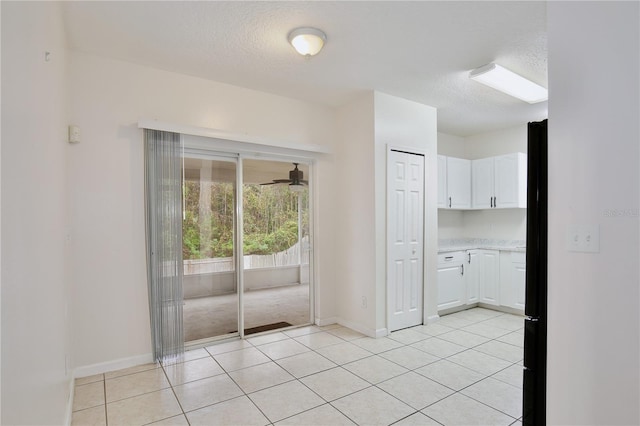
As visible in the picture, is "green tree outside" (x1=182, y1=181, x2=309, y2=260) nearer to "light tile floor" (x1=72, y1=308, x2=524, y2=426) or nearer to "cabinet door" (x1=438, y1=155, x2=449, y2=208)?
"light tile floor" (x1=72, y1=308, x2=524, y2=426)

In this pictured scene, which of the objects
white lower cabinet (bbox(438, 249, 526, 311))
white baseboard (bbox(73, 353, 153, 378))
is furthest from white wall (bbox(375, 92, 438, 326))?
white baseboard (bbox(73, 353, 153, 378))

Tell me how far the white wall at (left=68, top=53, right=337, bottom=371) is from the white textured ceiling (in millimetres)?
206

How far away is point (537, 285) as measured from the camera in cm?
191

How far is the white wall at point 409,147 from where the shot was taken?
3.96 meters

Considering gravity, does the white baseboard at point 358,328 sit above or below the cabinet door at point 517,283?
below

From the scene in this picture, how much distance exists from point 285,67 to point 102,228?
88.1 inches

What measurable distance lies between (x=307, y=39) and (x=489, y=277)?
4.26 m

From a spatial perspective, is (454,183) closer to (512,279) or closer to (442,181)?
(442,181)

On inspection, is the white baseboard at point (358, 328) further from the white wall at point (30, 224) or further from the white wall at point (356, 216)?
the white wall at point (30, 224)

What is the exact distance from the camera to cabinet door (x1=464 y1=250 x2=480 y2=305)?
5.06 meters

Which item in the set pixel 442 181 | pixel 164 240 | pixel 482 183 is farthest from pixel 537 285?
pixel 482 183

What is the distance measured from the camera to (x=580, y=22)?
1.65 metres

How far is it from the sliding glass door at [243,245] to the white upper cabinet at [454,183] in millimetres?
2159

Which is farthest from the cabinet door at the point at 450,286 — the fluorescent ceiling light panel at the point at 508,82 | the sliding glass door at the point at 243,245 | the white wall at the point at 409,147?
the fluorescent ceiling light panel at the point at 508,82
